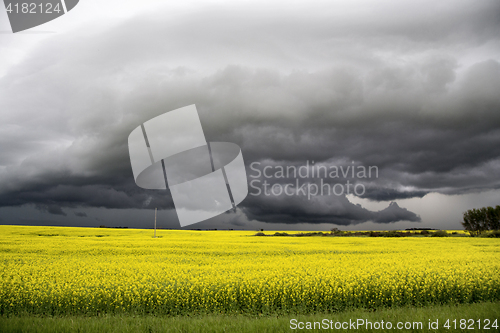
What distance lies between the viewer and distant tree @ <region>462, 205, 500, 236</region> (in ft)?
319

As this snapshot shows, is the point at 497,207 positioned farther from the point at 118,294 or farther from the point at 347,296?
the point at 118,294

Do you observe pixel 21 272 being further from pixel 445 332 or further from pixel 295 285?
pixel 445 332

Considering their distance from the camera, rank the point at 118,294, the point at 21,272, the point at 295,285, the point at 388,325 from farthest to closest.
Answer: the point at 21,272 → the point at 295,285 → the point at 118,294 → the point at 388,325

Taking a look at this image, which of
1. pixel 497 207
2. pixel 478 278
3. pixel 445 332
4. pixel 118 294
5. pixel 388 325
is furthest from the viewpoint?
pixel 497 207

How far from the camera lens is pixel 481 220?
338ft

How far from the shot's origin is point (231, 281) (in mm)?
11328

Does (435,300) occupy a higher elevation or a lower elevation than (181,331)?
lower

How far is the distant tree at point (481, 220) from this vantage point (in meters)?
97.3

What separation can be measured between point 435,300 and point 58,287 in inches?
558

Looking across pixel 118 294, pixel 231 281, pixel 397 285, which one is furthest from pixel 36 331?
pixel 397 285

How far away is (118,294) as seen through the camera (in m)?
10.2

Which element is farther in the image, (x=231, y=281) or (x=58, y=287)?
(x=231, y=281)

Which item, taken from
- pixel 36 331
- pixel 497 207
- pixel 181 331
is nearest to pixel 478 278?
pixel 181 331

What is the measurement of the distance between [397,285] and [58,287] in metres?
12.4
